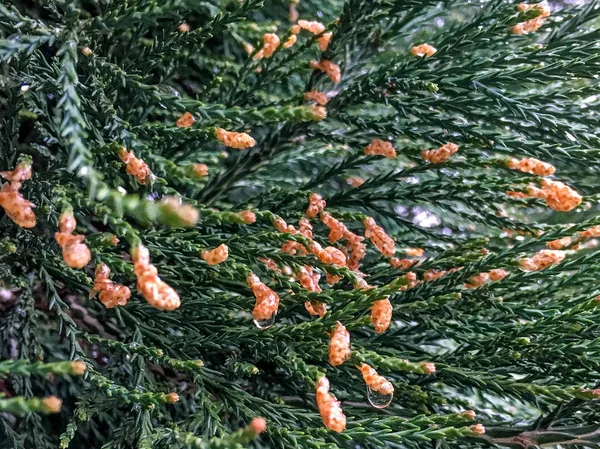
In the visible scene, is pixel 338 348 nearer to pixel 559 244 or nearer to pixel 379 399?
pixel 379 399

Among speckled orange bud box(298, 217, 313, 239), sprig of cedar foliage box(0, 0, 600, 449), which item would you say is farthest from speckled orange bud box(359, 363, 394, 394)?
speckled orange bud box(298, 217, 313, 239)

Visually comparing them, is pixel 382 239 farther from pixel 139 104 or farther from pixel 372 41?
pixel 139 104

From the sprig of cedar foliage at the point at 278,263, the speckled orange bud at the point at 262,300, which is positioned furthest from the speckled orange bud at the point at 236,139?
the speckled orange bud at the point at 262,300

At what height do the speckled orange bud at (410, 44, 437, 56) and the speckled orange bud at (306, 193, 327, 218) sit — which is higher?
the speckled orange bud at (410, 44, 437, 56)

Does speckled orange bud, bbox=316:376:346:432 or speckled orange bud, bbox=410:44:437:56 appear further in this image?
speckled orange bud, bbox=410:44:437:56

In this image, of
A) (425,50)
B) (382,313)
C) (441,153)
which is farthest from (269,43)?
(382,313)

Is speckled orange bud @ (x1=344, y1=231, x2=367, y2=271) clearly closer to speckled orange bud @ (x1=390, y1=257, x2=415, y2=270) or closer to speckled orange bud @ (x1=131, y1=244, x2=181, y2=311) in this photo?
speckled orange bud @ (x1=390, y1=257, x2=415, y2=270)

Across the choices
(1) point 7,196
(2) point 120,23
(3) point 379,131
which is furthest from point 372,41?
(1) point 7,196

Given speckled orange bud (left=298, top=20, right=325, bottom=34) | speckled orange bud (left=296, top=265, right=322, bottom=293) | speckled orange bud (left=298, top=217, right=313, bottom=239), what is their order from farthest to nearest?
speckled orange bud (left=298, top=20, right=325, bottom=34) → speckled orange bud (left=298, top=217, right=313, bottom=239) → speckled orange bud (left=296, top=265, right=322, bottom=293)
